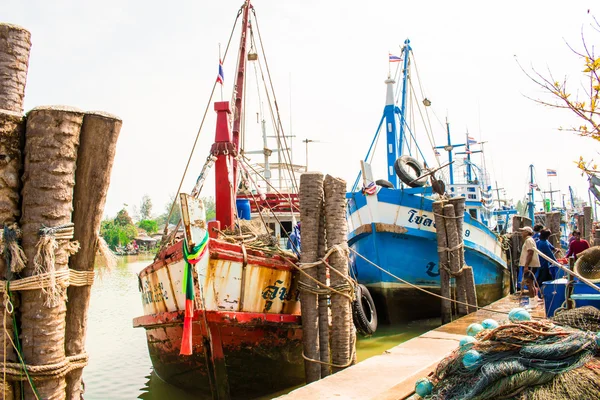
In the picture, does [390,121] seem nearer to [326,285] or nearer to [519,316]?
[326,285]

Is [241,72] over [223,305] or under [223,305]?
over

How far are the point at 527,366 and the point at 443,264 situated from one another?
7.30 m

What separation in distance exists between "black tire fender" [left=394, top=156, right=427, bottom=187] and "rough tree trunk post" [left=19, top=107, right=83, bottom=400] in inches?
378

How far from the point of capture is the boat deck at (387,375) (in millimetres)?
4617

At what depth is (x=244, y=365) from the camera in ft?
21.3

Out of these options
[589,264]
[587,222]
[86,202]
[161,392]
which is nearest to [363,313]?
[161,392]

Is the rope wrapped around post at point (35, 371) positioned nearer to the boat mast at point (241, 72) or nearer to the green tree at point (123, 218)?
the boat mast at point (241, 72)

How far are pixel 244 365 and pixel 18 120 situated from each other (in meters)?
4.38

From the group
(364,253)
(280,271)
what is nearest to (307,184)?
(280,271)

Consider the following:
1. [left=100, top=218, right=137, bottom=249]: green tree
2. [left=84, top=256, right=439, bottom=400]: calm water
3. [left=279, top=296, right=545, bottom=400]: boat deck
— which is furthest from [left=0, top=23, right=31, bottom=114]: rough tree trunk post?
[left=100, top=218, right=137, bottom=249]: green tree

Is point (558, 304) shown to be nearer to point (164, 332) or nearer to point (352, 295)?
point (352, 295)

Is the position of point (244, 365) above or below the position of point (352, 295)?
below

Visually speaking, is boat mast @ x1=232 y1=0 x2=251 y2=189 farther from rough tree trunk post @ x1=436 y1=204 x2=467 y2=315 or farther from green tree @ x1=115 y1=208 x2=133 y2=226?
green tree @ x1=115 y1=208 x2=133 y2=226

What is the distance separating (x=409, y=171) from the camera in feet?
41.8
